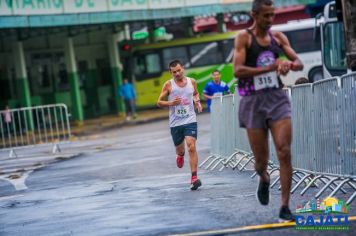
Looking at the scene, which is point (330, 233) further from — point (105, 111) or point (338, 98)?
point (105, 111)

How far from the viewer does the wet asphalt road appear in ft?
27.2

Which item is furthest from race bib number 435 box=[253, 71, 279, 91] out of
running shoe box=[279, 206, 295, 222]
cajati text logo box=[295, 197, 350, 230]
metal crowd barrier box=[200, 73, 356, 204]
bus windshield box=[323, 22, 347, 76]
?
bus windshield box=[323, 22, 347, 76]

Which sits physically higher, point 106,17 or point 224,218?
point 106,17

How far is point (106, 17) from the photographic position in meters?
34.9

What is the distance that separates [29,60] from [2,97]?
2266 millimetres

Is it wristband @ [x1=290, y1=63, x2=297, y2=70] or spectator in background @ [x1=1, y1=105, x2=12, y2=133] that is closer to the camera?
wristband @ [x1=290, y1=63, x2=297, y2=70]

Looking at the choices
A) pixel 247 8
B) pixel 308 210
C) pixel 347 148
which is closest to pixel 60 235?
pixel 308 210

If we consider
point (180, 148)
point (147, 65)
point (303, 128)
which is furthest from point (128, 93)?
point (303, 128)

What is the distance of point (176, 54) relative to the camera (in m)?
41.2

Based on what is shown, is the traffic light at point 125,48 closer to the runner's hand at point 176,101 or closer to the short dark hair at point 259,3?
the runner's hand at point 176,101

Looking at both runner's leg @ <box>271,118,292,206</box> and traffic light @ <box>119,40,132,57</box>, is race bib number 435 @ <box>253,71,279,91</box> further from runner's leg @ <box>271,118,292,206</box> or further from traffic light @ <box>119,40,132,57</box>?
traffic light @ <box>119,40,132,57</box>

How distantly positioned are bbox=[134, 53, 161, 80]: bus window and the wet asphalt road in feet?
74.5

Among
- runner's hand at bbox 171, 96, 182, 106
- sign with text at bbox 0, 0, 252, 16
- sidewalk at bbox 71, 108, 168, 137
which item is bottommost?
sidewalk at bbox 71, 108, 168, 137

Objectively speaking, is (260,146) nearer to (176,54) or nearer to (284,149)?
(284,149)
